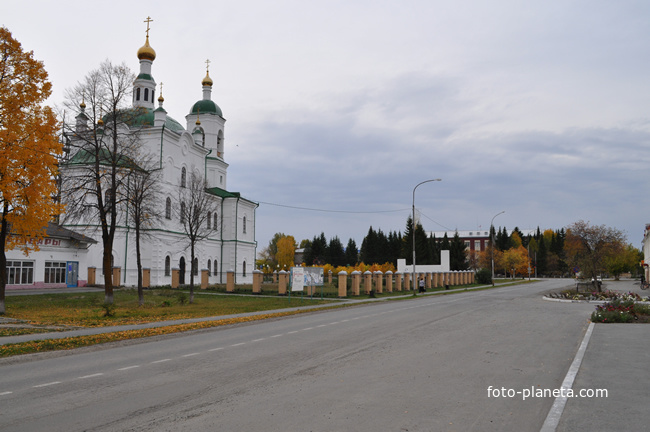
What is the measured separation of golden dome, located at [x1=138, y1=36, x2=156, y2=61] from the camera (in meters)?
50.1

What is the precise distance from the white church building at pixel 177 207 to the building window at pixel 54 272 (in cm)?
329

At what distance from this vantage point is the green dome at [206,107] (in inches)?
2394

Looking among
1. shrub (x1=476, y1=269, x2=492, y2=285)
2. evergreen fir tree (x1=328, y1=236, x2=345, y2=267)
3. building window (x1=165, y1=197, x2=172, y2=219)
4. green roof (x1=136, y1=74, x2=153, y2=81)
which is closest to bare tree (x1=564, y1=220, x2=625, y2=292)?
shrub (x1=476, y1=269, x2=492, y2=285)

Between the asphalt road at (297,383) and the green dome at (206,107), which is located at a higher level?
the green dome at (206,107)

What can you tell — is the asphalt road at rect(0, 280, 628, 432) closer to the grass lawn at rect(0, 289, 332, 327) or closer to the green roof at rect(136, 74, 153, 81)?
the grass lawn at rect(0, 289, 332, 327)

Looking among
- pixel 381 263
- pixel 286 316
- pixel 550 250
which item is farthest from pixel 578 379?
pixel 550 250

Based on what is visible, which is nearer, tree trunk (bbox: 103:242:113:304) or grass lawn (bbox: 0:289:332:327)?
grass lawn (bbox: 0:289:332:327)

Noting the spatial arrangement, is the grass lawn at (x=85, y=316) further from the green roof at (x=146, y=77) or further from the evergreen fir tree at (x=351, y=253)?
the evergreen fir tree at (x=351, y=253)

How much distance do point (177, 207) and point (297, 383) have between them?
43457 mm

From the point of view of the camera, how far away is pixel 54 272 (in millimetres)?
37781

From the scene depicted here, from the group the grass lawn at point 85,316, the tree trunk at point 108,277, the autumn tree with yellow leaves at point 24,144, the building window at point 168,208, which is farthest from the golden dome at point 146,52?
the tree trunk at point 108,277

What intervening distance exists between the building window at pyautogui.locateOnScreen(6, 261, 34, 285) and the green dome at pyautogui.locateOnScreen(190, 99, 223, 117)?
30220mm

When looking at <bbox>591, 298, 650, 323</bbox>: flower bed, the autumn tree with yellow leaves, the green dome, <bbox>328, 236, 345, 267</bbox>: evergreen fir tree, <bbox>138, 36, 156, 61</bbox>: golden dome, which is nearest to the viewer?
<bbox>591, 298, 650, 323</bbox>: flower bed

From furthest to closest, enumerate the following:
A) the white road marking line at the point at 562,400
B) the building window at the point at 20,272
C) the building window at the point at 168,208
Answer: the building window at the point at 168,208, the building window at the point at 20,272, the white road marking line at the point at 562,400
